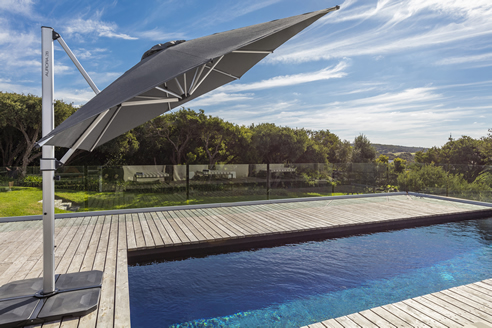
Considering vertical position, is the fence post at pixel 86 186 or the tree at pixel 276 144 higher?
the tree at pixel 276 144

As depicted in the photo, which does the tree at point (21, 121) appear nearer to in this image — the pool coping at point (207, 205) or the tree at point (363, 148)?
the pool coping at point (207, 205)

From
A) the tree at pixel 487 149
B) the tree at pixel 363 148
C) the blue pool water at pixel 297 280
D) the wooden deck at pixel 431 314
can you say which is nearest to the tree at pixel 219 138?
the blue pool water at pixel 297 280

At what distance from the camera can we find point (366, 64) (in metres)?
16.8

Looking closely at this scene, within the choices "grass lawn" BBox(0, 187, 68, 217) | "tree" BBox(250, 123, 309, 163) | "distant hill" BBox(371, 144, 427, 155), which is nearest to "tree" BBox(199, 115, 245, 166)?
"tree" BBox(250, 123, 309, 163)

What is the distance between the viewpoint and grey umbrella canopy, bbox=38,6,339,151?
5.27ft

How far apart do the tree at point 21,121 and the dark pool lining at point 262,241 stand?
31.5 ft

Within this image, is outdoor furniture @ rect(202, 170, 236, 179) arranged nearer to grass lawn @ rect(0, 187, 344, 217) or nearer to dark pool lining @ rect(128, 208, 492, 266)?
grass lawn @ rect(0, 187, 344, 217)

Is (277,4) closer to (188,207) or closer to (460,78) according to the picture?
(188,207)

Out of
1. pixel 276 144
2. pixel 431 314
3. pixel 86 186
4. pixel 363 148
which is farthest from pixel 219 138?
pixel 363 148

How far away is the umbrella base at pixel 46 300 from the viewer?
2.23 metres

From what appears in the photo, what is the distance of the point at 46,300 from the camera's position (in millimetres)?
2461

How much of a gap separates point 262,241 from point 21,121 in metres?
13.1

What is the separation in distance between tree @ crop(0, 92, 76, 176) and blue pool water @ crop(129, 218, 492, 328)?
10360 millimetres

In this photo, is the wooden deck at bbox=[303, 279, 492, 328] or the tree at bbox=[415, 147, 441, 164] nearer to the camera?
the wooden deck at bbox=[303, 279, 492, 328]
